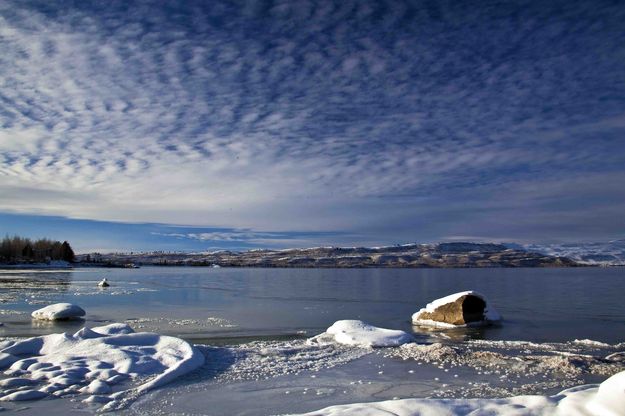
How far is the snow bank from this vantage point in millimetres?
7556

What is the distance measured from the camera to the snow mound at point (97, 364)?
35.2 ft

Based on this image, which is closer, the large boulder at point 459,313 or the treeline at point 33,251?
the large boulder at point 459,313

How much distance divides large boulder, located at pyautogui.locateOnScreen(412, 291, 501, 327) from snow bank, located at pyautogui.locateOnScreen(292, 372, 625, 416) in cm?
1559

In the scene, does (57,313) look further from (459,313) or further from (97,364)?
(459,313)

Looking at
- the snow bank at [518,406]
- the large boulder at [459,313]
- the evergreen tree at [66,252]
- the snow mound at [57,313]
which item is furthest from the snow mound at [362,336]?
the evergreen tree at [66,252]

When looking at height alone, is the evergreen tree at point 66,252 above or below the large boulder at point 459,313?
above

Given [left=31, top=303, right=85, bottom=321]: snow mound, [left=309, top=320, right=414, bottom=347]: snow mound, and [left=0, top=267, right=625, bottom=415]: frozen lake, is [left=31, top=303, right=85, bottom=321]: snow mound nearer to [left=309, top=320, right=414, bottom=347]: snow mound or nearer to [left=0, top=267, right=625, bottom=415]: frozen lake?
[left=0, top=267, right=625, bottom=415]: frozen lake

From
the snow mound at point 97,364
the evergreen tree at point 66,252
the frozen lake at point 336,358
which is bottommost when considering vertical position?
the frozen lake at point 336,358

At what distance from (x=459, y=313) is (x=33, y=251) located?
559 feet

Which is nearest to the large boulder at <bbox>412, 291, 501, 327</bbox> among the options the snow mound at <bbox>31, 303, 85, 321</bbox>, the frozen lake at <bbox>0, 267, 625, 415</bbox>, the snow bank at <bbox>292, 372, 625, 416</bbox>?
the frozen lake at <bbox>0, 267, 625, 415</bbox>

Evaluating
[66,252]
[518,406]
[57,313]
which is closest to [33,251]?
[66,252]

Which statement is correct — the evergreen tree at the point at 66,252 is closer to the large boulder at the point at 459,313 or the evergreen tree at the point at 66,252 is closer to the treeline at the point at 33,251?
the treeline at the point at 33,251

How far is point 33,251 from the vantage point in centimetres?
16175

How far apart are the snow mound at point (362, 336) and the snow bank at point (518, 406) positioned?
8.48 metres
